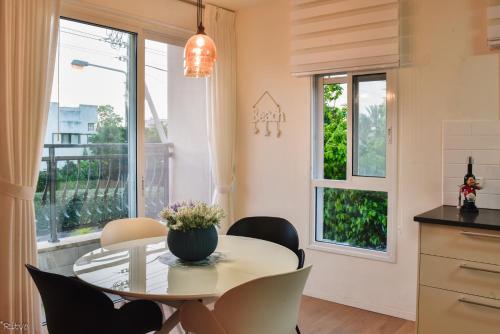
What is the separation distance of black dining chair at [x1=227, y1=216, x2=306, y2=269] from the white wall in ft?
3.18

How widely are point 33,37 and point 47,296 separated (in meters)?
1.66

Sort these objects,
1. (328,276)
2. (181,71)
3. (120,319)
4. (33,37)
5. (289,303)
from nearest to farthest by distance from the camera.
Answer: (289,303) < (120,319) < (33,37) < (328,276) < (181,71)

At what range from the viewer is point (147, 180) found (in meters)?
3.90

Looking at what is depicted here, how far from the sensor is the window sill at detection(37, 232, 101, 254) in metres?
3.06

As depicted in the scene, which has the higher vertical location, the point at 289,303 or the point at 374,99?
the point at 374,99

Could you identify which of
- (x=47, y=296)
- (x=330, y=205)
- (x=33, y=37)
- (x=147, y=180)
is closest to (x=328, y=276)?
(x=330, y=205)

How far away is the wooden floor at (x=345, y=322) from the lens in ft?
10.2

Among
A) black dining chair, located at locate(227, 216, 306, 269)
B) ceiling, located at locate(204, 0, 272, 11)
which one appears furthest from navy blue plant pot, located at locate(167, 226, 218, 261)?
ceiling, located at locate(204, 0, 272, 11)

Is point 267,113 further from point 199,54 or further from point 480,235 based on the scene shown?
point 480,235

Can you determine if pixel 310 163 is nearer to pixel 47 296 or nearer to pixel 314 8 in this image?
pixel 314 8

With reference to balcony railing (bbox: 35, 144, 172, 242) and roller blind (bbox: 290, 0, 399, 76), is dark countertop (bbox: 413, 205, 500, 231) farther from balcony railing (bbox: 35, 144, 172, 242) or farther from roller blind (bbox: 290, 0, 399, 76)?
balcony railing (bbox: 35, 144, 172, 242)

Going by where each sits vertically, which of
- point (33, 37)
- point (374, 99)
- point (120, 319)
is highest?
point (33, 37)

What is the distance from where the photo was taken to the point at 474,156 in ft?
9.78

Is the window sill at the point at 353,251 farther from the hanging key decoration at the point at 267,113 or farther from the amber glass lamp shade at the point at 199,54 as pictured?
the amber glass lamp shade at the point at 199,54
